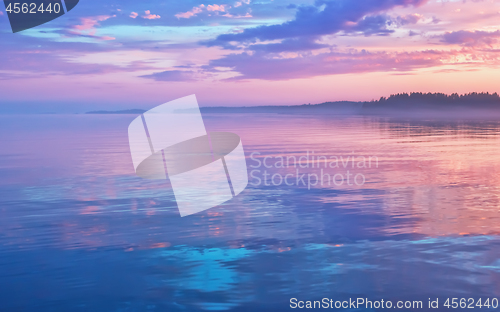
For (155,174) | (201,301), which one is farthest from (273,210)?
(155,174)

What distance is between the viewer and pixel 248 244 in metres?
7.66

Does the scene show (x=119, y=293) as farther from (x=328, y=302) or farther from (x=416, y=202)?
(x=416, y=202)

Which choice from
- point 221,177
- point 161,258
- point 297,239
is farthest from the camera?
point 221,177

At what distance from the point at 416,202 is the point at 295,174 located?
523cm

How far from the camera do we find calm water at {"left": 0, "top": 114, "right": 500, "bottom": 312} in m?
5.73

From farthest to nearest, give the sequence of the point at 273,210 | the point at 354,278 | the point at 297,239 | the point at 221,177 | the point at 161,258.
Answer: the point at 221,177, the point at 273,210, the point at 297,239, the point at 161,258, the point at 354,278

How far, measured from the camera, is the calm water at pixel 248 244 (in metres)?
5.73

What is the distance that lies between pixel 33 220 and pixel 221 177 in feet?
21.4

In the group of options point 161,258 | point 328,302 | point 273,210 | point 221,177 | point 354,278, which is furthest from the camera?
point 221,177

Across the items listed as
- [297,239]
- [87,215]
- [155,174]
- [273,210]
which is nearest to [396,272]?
[297,239]

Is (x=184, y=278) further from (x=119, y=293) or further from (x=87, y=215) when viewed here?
(x=87, y=215)

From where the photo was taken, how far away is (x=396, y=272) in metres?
6.31

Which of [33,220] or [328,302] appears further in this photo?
[33,220]

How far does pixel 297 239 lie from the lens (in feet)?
25.9
